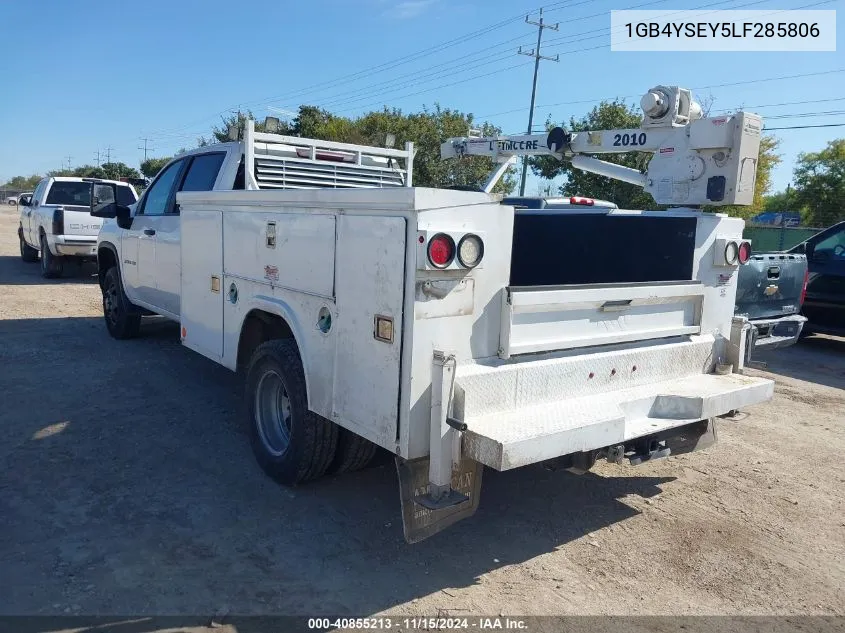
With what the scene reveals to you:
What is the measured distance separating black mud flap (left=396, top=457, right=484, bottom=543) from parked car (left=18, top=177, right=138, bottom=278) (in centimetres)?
1127

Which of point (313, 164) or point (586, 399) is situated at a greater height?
point (313, 164)

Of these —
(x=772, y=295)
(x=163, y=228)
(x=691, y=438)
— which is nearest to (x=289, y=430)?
(x=691, y=438)

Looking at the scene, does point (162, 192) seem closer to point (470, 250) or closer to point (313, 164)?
point (313, 164)

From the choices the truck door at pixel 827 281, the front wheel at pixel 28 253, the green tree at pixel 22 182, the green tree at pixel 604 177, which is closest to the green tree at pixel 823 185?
the green tree at pixel 604 177

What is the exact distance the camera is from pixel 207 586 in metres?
3.41

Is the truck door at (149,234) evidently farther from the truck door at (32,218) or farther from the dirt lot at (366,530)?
the truck door at (32,218)

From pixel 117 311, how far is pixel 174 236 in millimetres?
2516

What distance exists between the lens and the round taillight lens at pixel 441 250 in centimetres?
312

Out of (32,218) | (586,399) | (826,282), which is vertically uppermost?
(32,218)

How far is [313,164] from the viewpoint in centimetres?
626

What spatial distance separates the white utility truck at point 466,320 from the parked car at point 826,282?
18.9 feet

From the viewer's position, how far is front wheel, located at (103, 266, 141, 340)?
8297mm

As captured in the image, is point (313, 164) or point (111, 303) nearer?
point (313, 164)

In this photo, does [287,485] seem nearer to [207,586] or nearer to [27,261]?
[207,586]
